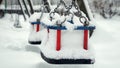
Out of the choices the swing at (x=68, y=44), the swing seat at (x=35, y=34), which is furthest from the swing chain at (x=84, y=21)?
the swing seat at (x=35, y=34)

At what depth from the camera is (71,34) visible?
281 cm

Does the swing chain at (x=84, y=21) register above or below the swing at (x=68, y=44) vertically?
above

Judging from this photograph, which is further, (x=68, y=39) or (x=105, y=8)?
(x=105, y=8)

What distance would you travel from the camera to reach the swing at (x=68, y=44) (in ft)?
8.71

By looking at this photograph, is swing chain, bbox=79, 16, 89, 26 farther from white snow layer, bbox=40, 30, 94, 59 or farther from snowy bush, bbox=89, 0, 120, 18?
snowy bush, bbox=89, 0, 120, 18

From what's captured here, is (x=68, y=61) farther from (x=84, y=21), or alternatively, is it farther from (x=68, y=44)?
(x=84, y=21)

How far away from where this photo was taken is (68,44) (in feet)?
9.20

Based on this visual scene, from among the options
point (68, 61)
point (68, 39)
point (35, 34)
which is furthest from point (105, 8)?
point (68, 61)

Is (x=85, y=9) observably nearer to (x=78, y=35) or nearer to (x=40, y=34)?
(x=40, y=34)

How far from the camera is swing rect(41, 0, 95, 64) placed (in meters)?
2.65

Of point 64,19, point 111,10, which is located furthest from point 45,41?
point 111,10

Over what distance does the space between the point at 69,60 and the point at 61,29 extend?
1.00 ft

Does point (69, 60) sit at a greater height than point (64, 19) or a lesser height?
lesser

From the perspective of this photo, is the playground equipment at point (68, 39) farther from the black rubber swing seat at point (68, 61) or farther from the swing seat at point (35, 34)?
the swing seat at point (35, 34)
